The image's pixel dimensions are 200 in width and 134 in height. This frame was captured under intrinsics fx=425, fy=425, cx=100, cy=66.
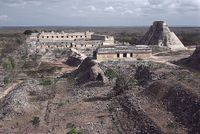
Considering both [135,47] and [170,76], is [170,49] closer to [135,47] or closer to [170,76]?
[135,47]

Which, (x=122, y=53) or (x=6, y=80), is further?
(x=122, y=53)

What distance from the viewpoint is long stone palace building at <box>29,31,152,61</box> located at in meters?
45.5

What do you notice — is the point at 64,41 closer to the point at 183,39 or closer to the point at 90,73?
the point at 183,39

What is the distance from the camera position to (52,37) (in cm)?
8394

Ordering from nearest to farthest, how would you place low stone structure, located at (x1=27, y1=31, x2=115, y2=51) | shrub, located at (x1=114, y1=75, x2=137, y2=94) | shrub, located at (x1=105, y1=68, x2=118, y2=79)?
shrub, located at (x1=114, y1=75, x2=137, y2=94) < shrub, located at (x1=105, y1=68, x2=118, y2=79) < low stone structure, located at (x1=27, y1=31, x2=115, y2=51)

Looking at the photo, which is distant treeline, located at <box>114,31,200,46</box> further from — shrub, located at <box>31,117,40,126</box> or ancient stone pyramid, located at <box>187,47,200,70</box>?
shrub, located at <box>31,117,40,126</box>

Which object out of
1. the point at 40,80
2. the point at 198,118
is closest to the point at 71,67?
the point at 40,80

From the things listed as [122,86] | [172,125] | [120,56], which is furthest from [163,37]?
[172,125]

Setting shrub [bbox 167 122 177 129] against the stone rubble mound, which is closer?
shrub [bbox 167 122 177 129]

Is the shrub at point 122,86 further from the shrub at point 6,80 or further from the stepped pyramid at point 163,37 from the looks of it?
the stepped pyramid at point 163,37

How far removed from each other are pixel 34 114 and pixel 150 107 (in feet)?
28.5

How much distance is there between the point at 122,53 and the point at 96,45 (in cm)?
2773

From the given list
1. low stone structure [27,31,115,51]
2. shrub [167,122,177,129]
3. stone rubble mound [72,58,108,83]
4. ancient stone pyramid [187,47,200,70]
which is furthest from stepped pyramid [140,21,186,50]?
shrub [167,122,177,129]

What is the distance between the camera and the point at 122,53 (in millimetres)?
45656
